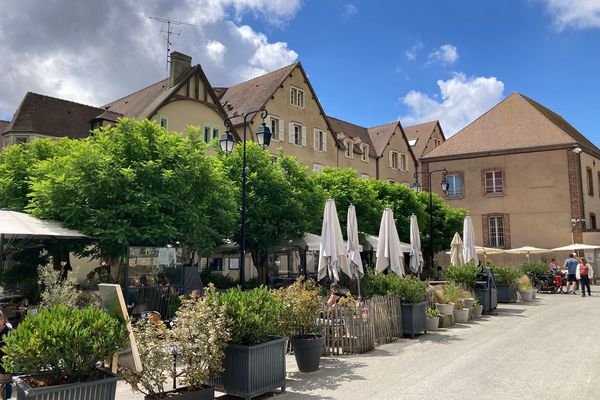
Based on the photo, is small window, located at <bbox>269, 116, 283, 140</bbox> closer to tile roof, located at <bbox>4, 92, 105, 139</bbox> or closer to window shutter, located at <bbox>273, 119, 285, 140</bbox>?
window shutter, located at <bbox>273, 119, 285, 140</bbox>

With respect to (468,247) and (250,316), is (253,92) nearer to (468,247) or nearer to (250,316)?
(468,247)

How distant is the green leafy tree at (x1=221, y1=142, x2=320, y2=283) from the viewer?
696 inches

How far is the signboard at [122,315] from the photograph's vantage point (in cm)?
527

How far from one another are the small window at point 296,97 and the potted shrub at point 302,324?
26.3 meters

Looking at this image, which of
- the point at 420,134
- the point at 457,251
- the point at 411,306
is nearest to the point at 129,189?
the point at 411,306

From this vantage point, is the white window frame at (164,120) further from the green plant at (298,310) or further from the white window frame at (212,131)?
the green plant at (298,310)

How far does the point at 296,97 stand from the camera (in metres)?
34.2

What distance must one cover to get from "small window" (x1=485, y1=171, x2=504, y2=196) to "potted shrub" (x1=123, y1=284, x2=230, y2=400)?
3261 centimetres

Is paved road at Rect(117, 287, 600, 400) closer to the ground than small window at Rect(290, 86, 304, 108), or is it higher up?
closer to the ground

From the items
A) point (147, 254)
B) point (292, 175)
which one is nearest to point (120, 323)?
point (147, 254)

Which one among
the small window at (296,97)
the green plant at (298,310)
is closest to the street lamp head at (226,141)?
the green plant at (298,310)

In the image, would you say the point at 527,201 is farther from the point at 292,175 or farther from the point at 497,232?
the point at 292,175

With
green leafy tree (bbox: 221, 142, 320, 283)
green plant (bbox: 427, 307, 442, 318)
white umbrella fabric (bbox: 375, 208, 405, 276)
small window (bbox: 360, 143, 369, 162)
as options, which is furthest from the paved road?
small window (bbox: 360, 143, 369, 162)

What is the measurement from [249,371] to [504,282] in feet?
50.1
